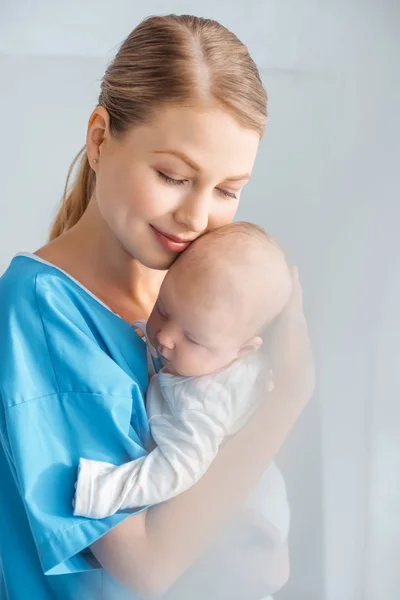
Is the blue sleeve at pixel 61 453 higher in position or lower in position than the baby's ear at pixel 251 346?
lower

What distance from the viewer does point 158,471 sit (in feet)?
3.39

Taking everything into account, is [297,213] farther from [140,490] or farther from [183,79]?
[140,490]

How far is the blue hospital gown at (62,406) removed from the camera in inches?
41.0

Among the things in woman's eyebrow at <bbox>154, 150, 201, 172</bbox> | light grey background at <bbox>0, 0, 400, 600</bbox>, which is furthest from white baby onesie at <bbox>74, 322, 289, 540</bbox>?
Answer: woman's eyebrow at <bbox>154, 150, 201, 172</bbox>

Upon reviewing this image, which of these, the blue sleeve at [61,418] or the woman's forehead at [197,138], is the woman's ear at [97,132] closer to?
the woman's forehead at [197,138]

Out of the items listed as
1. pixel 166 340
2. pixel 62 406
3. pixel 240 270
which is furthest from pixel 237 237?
pixel 62 406

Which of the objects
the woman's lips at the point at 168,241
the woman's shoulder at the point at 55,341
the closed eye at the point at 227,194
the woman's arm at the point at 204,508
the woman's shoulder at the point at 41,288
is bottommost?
the woman's arm at the point at 204,508

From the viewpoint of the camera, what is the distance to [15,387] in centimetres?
106

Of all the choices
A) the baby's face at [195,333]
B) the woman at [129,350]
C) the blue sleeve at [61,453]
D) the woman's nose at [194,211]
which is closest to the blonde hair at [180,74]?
the woman at [129,350]

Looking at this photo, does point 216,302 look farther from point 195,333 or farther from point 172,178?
point 172,178

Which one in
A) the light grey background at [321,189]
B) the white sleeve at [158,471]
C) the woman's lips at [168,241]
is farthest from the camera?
the light grey background at [321,189]

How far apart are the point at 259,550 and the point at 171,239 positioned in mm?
391

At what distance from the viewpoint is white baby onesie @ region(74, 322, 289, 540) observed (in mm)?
1022

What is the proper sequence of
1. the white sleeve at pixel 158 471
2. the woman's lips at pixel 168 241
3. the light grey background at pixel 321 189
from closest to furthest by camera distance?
1. the white sleeve at pixel 158 471
2. the woman's lips at pixel 168 241
3. the light grey background at pixel 321 189
